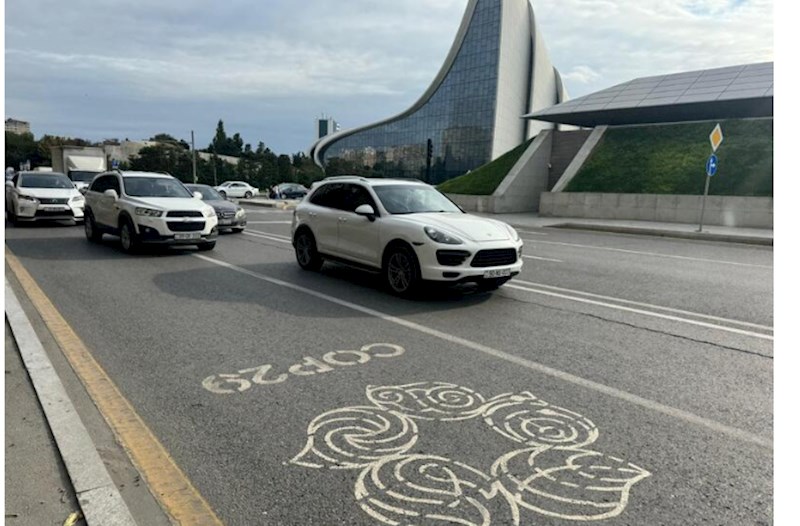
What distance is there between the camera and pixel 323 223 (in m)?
9.41

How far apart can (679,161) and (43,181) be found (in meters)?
25.9

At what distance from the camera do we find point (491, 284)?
778 centimetres

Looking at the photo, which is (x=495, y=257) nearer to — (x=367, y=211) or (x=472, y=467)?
(x=367, y=211)

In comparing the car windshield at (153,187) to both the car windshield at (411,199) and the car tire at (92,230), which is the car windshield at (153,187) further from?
the car windshield at (411,199)

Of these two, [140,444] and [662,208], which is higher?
[662,208]

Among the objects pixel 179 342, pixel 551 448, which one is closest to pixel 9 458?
pixel 179 342

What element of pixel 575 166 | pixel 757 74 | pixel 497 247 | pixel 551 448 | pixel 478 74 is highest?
pixel 478 74

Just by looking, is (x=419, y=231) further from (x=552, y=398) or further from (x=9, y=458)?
(x=9, y=458)

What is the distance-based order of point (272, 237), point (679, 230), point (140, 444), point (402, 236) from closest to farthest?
point (140, 444) → point (402, 236) → point (272, 237) → point (679, 230)

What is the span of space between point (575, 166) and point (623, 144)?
10.5 ft

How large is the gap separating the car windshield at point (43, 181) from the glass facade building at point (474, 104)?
6219cm

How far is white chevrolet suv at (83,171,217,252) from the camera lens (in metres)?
11.2

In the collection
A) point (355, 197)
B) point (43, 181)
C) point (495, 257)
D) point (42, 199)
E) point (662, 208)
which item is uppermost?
point (43, 181)

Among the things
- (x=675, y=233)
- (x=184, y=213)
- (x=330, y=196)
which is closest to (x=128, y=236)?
(x=184, y=213)
